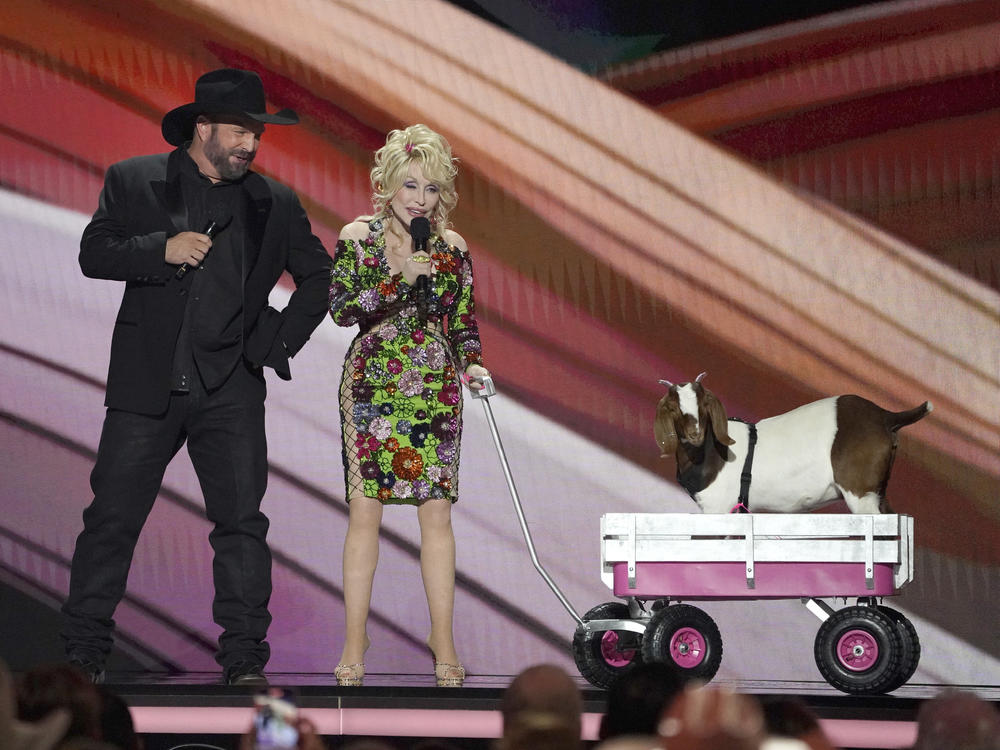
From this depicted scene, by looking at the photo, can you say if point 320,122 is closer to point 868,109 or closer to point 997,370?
point 868,109

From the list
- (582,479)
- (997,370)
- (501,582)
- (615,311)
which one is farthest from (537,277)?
(997,370)

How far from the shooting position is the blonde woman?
3.74 m

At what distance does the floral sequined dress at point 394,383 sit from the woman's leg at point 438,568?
0.04 meters

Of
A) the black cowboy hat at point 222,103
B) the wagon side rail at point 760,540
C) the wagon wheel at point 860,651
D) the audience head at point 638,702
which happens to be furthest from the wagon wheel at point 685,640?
the black cowboy hat at point 222,103

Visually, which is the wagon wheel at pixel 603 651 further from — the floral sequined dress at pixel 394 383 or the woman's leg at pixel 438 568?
the floral sequined dress at pixel 394 383

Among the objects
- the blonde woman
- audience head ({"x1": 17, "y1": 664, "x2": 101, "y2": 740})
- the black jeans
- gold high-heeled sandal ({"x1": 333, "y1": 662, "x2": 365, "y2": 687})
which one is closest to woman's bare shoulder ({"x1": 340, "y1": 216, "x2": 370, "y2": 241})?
the blonde woman

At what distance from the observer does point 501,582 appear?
486 cm

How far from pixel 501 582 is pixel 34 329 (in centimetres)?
192

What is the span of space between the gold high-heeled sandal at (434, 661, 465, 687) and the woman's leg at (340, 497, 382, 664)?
0.20 meters

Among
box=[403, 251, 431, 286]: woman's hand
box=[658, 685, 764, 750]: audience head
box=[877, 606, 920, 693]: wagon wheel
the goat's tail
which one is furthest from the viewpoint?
the goat's tail

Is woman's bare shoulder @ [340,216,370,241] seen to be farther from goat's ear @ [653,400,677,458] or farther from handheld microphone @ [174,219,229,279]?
goat's ear @ [653,400,677,458]

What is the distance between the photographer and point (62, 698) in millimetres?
1980

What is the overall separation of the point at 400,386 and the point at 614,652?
0.93 m

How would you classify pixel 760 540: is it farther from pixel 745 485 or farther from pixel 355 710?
pixel 355 710
